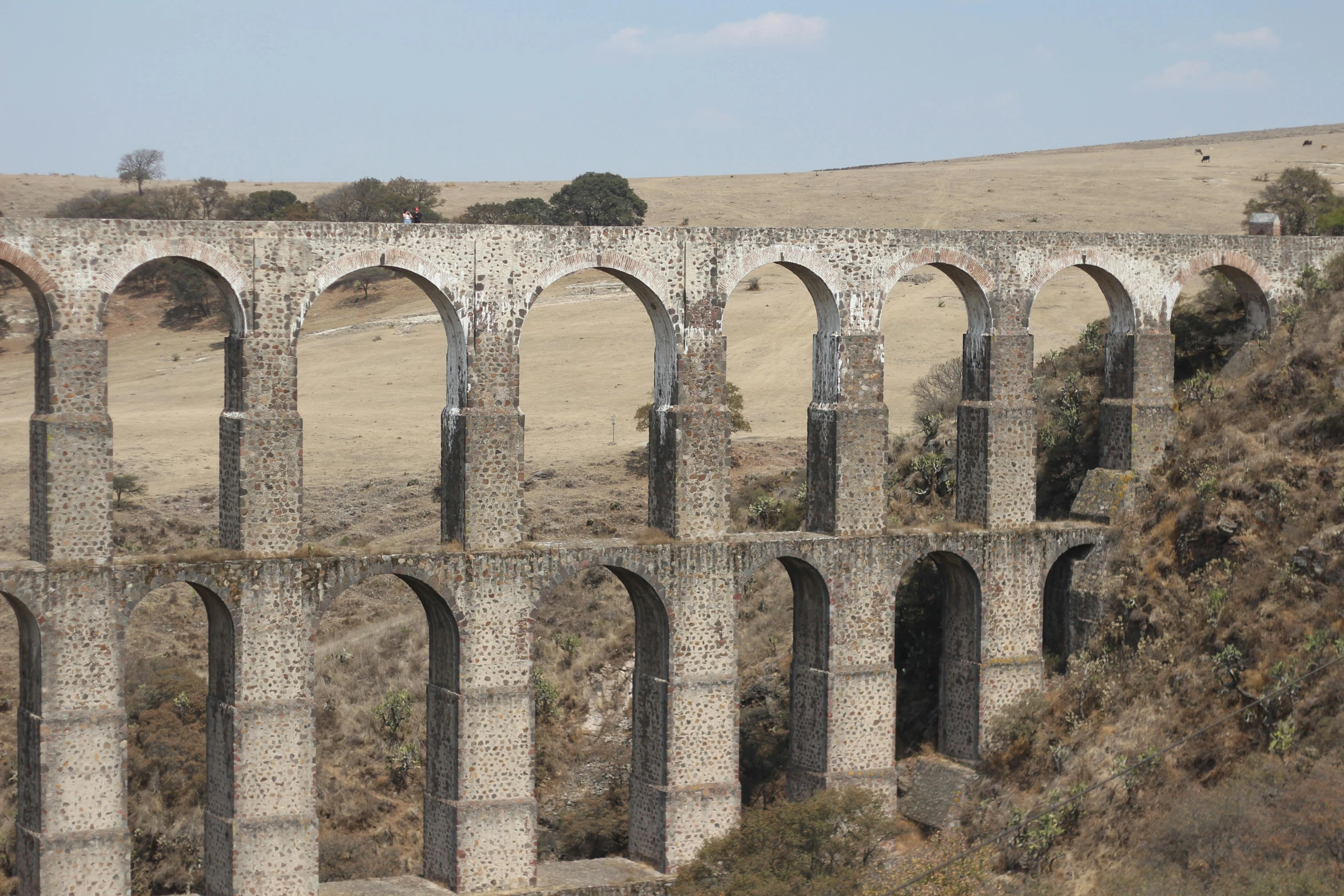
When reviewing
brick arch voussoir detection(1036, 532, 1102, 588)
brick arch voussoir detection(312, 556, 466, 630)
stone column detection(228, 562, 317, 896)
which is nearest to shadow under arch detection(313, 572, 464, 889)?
brick arch voussoir detection(312, 556, 466, 630)

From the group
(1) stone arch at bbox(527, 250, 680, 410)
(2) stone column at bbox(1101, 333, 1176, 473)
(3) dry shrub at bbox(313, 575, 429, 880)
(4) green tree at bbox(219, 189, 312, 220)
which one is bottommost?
(3) dry shrub at bbox(313, 575, 429, 880)

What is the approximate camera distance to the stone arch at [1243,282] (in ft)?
124

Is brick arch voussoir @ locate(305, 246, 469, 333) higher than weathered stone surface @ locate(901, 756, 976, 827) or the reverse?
higher

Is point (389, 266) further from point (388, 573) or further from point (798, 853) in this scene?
point (798, 853)

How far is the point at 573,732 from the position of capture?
4050 cm

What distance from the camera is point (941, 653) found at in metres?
37.4

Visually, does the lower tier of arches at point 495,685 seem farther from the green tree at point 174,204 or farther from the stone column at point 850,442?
the green tree at point 174,204

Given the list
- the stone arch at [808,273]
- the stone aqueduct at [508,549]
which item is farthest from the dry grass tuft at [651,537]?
the stone arch at [808,273]

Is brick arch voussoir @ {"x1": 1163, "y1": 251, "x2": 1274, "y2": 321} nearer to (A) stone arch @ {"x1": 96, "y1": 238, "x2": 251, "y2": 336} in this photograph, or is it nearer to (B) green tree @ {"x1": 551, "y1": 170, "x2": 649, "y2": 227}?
(A) stone arch @ {"x1": 96, "y1": 238, "x2": 251, "y2": 336}

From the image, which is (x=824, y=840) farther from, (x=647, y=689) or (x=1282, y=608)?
(x=1282, y=608)

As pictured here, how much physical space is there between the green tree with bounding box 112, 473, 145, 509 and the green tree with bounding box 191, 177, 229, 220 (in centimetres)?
3658

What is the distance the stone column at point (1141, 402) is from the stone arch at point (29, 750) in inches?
853

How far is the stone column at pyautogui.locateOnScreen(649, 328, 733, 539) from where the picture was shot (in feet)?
106

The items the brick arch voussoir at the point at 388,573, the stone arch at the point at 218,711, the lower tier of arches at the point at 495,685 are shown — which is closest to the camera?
the lower tier of arches at the point at 495,685
